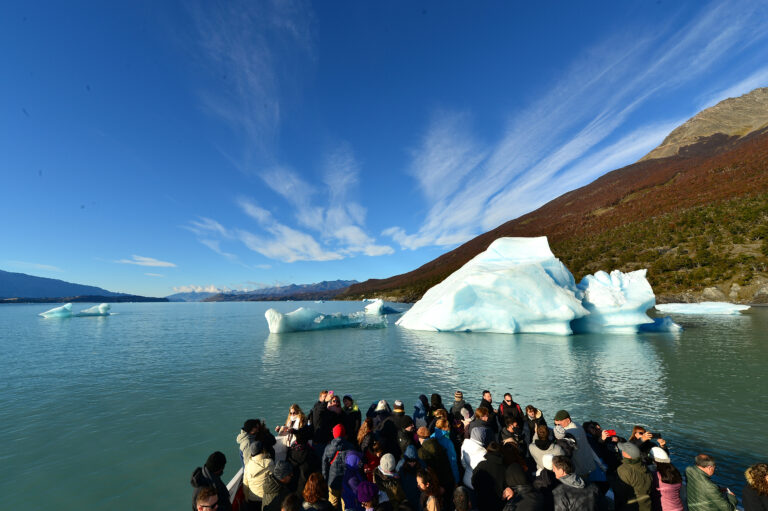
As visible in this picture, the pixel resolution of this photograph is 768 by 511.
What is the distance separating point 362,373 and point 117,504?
37.5ft

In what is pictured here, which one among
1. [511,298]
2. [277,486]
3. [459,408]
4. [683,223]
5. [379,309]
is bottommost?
[277,486]

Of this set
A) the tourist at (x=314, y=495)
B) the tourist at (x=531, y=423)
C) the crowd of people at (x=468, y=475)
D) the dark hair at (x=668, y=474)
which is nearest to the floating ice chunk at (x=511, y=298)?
the tourist at (x=531, y=423)

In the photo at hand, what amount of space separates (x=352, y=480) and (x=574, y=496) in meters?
2.86

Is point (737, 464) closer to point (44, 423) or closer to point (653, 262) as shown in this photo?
point (44, 423)

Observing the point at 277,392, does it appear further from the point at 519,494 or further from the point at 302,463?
the point at 519,494

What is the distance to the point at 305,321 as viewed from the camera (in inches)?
1455

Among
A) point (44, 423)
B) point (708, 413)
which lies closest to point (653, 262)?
point (708, 413)

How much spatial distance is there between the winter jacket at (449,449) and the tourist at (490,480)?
1.66 feet

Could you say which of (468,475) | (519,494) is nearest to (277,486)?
(468,475)

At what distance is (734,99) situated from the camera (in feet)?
495

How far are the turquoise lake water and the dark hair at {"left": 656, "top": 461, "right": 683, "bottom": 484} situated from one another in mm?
4496

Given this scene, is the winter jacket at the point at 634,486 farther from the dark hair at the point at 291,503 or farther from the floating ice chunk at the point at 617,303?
the floating ice chunk at the point at 617,303

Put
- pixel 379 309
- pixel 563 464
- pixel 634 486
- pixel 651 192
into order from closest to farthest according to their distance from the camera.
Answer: pixel 563 464
pixel 634 486
pixel 379 309
pixel 651 192

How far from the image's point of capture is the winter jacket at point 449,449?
17.4ft
